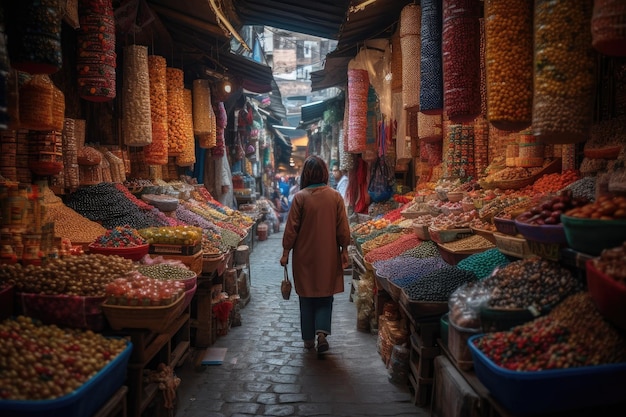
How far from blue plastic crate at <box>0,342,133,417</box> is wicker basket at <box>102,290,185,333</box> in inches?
8.5

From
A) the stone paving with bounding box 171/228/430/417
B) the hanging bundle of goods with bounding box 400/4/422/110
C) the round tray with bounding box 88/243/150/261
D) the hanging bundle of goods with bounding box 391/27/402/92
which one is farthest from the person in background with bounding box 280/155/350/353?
the hanging bundle of goods with bounding box 391/27/402/92

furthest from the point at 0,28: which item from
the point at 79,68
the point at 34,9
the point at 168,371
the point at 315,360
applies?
the point at 315,360

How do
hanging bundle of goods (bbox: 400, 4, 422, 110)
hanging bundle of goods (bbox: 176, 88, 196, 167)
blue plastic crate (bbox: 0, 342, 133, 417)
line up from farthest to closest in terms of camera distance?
1. hanging bundle of goods (bbox: 176, 88, 196, 167)
2. hanging bundle of goods (bbox: 400, 4, 422, 110)
3. blue plastic crate (bbox: 0, 342, 133, 417)

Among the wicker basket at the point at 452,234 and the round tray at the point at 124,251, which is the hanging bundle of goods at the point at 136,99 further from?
the wicker basket at the point at 452,234

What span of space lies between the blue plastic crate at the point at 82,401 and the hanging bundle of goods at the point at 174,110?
3.84m

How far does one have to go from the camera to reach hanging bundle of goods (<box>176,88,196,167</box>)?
20.0 ft

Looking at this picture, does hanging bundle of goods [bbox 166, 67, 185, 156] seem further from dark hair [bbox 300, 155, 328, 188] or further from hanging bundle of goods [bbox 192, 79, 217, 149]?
dark hair [bbox 300, 155, 328, 188]

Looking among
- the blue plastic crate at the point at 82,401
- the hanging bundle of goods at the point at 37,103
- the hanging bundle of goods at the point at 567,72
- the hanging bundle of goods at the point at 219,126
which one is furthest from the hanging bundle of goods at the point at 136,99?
the hanging bundle of goods at the point at 567,72

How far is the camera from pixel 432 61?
3701 mm

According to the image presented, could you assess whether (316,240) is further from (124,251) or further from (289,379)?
(124,251)

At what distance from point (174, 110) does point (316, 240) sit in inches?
100

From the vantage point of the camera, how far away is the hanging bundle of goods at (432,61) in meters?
3.69

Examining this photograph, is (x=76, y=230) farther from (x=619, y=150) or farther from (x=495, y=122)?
(x=619, y=150)

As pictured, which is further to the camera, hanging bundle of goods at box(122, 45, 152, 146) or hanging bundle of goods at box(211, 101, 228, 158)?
hanging bundle of goods at box(211, 101, 228, 158)
